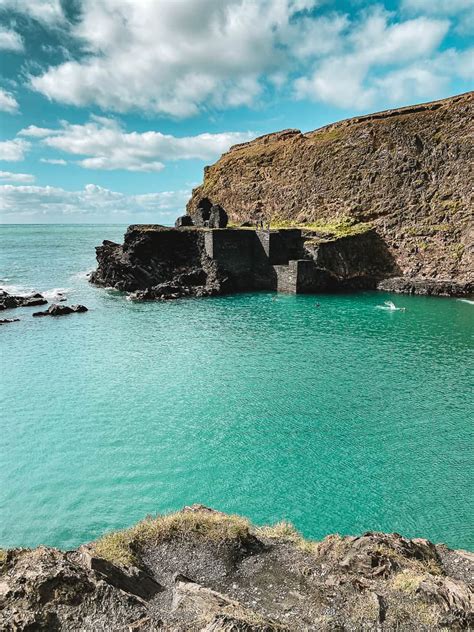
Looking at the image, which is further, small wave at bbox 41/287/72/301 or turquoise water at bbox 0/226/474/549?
small wave at bbox 41/287/72/301

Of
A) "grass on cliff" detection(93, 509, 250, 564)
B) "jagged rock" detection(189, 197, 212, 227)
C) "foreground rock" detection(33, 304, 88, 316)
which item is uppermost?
"jagged rock" detection(189, 197, 212, 227)

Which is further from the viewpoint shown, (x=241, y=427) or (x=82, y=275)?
(x=82, y=275)

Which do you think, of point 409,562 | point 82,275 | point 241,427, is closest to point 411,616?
point 409,562

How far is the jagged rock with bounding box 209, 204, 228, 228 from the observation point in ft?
168

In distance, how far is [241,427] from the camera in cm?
1645

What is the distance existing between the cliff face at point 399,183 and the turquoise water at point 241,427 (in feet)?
60.2

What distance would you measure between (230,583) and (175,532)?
1566 millimetres

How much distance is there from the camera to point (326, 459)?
14.2 meters

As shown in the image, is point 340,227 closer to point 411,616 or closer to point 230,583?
point 230,583

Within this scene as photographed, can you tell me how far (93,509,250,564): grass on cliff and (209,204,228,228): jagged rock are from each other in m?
45.1

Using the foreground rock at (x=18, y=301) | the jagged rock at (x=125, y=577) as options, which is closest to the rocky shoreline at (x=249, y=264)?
the foreground rock at (x=18, y=301)

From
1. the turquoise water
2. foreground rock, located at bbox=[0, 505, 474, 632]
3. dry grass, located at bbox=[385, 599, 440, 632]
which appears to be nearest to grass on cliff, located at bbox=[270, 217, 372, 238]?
the turquoise water

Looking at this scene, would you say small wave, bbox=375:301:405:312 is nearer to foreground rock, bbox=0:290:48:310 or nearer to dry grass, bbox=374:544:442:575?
foreground rock, bbox=0:290:48:310

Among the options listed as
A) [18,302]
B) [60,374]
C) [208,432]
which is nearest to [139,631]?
[208,432]
